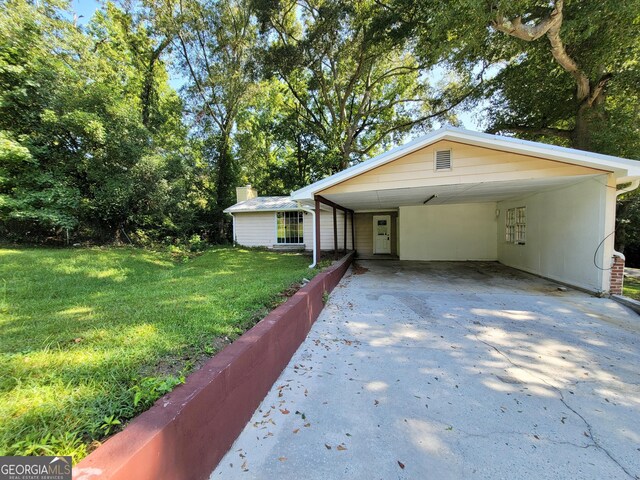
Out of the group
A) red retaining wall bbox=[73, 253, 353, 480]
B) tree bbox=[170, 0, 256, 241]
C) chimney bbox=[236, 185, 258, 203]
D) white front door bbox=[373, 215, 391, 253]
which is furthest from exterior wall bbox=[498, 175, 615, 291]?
tree bbox=[170, 0, 256, 241]

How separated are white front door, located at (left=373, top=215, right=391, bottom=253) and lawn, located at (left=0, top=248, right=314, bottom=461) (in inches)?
366

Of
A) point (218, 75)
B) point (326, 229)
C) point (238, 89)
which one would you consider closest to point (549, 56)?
point (326, 229)

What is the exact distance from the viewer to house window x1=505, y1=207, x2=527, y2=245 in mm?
9212

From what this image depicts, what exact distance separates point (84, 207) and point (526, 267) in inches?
618

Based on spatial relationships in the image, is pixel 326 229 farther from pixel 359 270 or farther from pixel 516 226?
pixel 516 226

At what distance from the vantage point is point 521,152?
591 cm

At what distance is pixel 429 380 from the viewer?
2.90m

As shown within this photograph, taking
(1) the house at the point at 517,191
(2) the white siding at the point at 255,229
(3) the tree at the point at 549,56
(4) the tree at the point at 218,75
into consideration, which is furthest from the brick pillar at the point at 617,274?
(4) the tree at the point at 218,75

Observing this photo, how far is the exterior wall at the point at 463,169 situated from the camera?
593 cm

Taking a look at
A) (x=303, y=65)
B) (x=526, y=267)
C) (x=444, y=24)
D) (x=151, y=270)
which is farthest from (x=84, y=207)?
(x=526, y=267)

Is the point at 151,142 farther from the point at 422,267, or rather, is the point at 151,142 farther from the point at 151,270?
the point at 422,267

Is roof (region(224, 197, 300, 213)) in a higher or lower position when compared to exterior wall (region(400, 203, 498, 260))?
higher

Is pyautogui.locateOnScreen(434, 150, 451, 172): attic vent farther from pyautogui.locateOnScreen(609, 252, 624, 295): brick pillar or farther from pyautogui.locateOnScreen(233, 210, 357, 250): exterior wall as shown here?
pyautogui.locateOnScreen(233, 210, 357, 250): exterior wall

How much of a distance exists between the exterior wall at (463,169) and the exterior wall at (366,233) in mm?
7127
